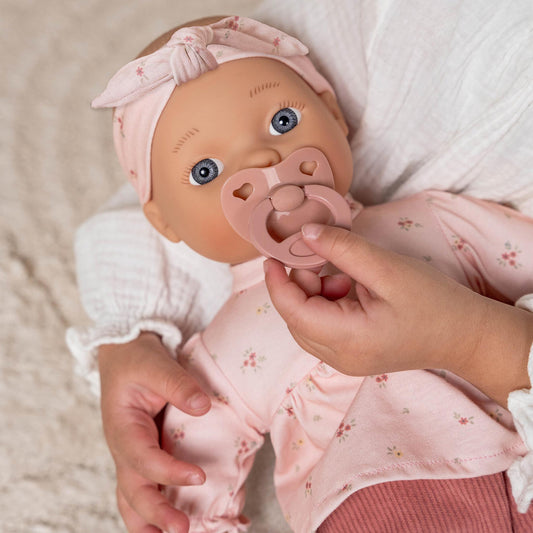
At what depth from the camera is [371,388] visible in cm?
78

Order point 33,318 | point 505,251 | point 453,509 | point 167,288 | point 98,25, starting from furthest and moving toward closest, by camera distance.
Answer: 1. point 98,25
2. point 33,318
3. point 167,288
4. point 505,251
5. point 453,509

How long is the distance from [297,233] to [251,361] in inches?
9.0

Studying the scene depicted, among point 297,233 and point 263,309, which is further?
point 263,309

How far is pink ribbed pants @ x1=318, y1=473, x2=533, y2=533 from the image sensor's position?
0.72 m

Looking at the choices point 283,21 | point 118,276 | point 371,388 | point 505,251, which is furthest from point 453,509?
point 283,21

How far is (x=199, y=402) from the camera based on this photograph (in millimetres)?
804

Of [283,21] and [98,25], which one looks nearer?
[283,21]

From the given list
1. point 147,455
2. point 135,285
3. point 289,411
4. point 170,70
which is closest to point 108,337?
point 135,285

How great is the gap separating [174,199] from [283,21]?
33cm

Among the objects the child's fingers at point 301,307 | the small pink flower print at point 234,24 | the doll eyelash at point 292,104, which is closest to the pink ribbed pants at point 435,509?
the child's fingers at point 301,307

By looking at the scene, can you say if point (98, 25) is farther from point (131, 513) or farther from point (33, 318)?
point (131, 513)

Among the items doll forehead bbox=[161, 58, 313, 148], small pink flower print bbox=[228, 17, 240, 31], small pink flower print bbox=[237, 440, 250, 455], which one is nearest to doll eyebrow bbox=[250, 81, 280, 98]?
doll forehead bbox=[161, 58, 313, 148]

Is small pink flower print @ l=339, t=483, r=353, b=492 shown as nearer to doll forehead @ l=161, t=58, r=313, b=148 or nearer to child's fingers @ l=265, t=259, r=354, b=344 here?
child's fingers @ l=265, t=259, r=354, b=344

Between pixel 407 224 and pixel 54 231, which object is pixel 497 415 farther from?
pixel 54 231
